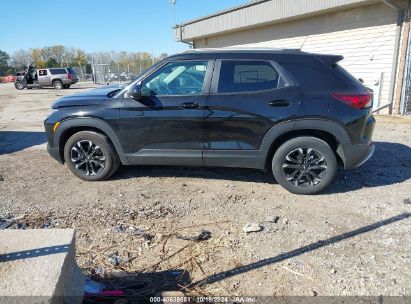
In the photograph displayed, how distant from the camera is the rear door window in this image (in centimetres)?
452

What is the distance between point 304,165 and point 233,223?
134cm

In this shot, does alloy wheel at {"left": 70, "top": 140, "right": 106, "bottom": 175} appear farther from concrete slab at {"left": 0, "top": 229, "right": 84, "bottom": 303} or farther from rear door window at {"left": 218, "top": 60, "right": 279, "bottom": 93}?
concrete slab at {"left": 0, "top": 229, "right": 84, "bottom": 303}

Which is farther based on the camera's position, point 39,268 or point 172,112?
point 172,112

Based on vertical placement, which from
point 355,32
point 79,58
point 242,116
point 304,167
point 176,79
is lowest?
point 304,167

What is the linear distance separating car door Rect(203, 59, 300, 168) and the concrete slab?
98.0 inches

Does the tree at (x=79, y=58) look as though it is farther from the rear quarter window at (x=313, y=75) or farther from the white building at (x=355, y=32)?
the rear quarter window at (x=313, y=75)

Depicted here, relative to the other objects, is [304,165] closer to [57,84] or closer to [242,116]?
[242,116]

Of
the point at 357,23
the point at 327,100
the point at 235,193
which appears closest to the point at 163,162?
the point at 235,193

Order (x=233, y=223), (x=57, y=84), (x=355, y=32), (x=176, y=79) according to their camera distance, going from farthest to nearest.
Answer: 1. (x=57, y=84)
2. (x=355, y=32)
3. (x=176, y=79)
4. (x=233, y=223)

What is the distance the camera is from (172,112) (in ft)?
15.2

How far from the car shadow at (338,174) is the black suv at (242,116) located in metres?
0.53

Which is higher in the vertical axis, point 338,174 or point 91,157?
point 91,157

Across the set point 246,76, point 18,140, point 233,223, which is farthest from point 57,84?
point 233,223

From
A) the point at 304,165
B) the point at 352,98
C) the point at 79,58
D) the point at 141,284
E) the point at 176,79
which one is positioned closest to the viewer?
the point at 141,284
